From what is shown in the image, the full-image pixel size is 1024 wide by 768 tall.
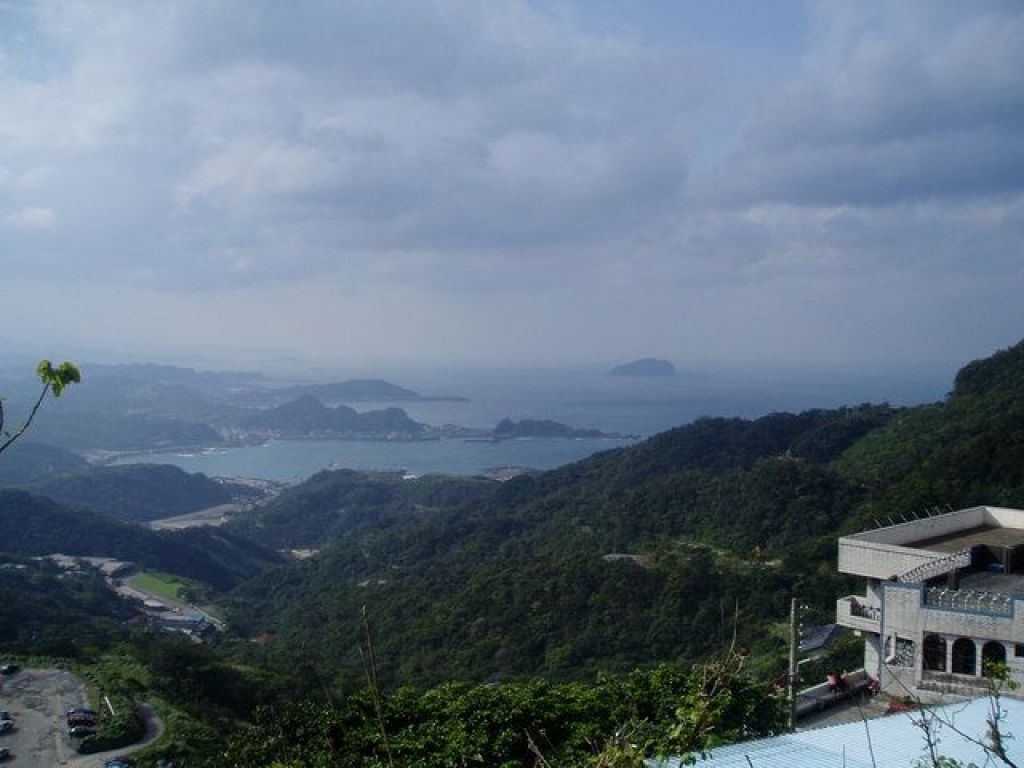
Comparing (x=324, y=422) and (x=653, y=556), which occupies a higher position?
(x=653, y=556)

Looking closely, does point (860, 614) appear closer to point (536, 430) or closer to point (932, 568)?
point (932, 568)

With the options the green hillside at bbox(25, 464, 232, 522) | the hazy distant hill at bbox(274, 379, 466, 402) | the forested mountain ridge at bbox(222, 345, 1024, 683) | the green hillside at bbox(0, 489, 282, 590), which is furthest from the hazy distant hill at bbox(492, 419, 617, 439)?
the forested mountain ridge at bbox(222, 345, 1024, 683)

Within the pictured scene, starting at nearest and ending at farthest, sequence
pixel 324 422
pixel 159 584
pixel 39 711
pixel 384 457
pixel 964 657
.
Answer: pixel 964 657 < pixel 39 711 < pixel 159 584 < pixel 384 457 < pixel 324 422

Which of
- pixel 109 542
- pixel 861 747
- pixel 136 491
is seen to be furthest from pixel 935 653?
pixel 136 491

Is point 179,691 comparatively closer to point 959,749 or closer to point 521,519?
point 959,749

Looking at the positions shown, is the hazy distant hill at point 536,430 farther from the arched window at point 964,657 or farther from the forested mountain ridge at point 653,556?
the arched window at point 964,657

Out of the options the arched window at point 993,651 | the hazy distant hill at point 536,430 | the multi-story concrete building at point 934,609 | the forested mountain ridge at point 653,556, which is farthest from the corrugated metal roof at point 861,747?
the hazy distant hill at point 536,430

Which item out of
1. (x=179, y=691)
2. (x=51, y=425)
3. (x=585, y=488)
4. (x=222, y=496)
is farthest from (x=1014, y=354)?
(x=51, y=425)
